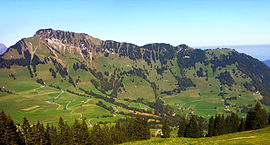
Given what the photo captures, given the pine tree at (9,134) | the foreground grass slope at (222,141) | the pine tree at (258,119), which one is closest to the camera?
the foreground grass slope at (222,141)

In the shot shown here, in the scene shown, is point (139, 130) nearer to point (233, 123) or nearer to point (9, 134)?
point (9, 134)

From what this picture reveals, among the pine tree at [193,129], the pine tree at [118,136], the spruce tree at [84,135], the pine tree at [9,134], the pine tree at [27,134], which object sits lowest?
the pine tree at [118,136]

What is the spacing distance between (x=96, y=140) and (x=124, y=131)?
1875 cm

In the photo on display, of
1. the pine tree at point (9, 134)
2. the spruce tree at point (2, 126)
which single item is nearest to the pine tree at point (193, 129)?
the pine tree at point (9, 134)

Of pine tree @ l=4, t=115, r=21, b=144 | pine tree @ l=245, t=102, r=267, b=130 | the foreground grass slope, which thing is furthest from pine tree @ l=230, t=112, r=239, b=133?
pine tree @ l=4, t=115, r=21, b=144

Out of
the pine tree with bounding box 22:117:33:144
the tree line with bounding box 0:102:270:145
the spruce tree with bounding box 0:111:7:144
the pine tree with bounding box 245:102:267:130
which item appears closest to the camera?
the spruce tree with bounding box 0:111:7:144

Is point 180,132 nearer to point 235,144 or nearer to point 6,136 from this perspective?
point 235,144

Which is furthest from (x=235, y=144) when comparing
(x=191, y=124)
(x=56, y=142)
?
(x=56, y=142)

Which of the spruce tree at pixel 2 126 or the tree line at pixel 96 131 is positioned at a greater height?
the spruce tree at pixel 2 126

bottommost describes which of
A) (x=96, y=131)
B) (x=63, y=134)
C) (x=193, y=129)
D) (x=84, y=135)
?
(x=193, y=129)

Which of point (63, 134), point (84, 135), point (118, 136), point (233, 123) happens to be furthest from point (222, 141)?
point (63, 134)

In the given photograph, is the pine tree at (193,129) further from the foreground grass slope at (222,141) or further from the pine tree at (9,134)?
the pine tree at (9,134)

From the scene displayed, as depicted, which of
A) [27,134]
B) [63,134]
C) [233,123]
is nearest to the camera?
[27,134]

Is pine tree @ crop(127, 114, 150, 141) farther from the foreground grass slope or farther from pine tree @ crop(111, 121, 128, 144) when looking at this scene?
the foreground grass slope
